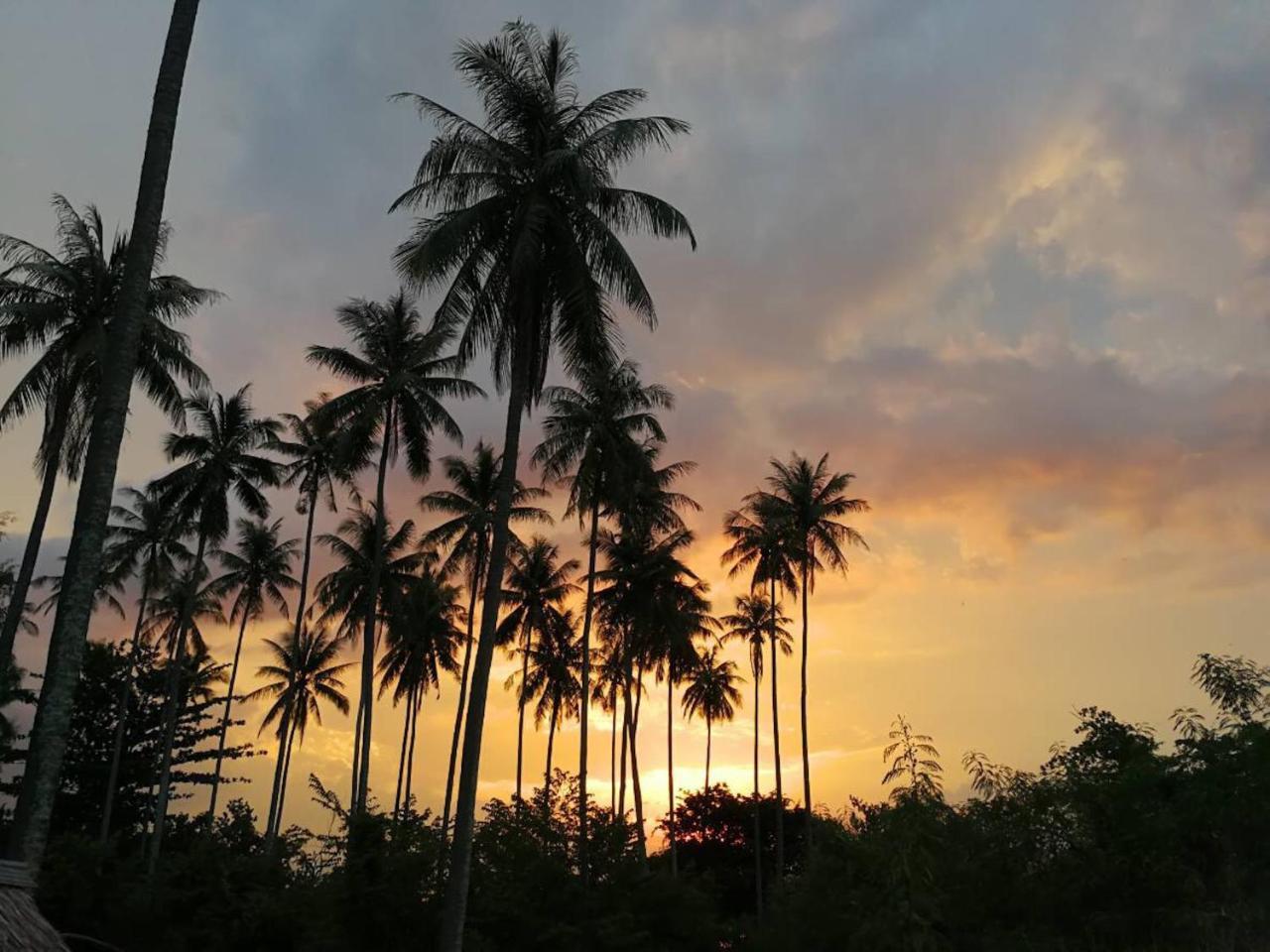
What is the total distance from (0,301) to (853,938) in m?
25.2

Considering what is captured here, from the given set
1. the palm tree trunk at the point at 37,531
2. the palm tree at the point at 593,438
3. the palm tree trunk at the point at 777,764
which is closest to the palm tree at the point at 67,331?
the palm tree trunk at the point at 37,531

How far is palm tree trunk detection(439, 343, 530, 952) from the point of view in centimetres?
1806

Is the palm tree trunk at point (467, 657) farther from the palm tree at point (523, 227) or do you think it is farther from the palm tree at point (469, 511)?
the palm tree at point (523, 227)

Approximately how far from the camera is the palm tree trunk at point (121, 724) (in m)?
45.6

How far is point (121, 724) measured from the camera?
155ft

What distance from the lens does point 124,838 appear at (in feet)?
161

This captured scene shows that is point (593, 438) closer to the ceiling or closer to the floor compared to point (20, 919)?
closer to the ceiling

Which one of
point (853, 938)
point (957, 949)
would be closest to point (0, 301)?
point (853, 938)

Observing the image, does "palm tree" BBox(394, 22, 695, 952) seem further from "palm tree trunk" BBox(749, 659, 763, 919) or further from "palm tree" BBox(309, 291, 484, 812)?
"palm tree trunk" BBox(749, 659, 763, 919)

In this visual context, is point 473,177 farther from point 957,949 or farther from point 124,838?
point 124,838

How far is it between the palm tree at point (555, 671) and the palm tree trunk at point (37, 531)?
75.4 feet

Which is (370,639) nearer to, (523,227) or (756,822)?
(523,227)

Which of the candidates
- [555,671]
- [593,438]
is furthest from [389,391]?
[555,671]

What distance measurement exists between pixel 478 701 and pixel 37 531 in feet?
46.9
